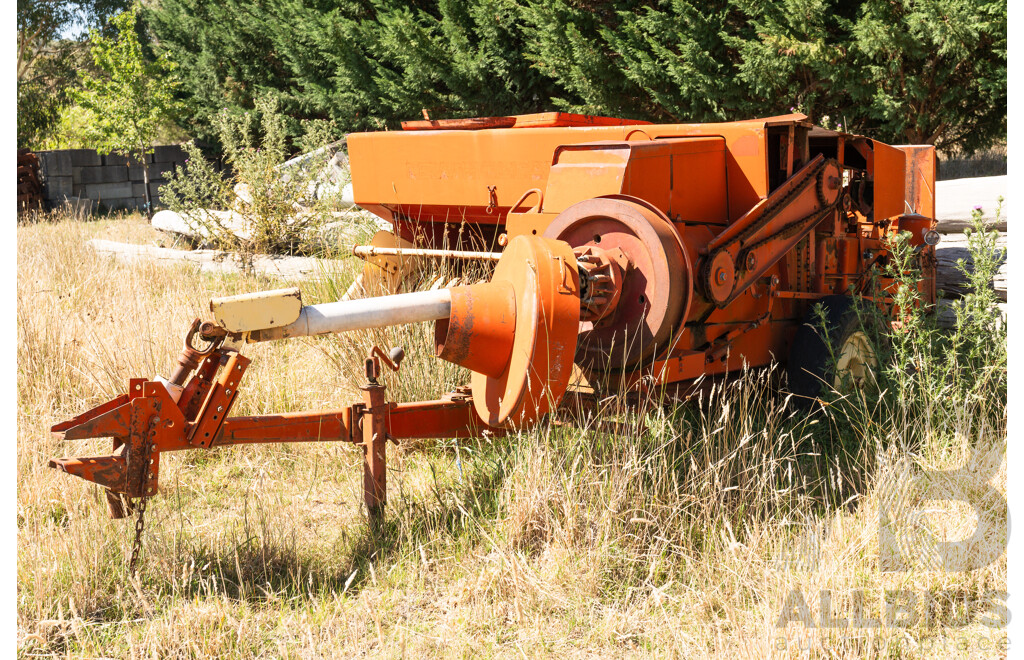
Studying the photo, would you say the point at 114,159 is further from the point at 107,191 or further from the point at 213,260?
the point at 213,260

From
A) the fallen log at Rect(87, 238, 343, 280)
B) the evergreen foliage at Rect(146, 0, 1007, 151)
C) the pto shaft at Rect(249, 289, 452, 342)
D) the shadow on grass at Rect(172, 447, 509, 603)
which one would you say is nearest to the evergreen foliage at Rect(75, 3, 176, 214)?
the evergreen foliage at Rect(146, 0, 1007, 151)

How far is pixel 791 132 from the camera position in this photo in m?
4.37

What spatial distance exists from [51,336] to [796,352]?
430cm

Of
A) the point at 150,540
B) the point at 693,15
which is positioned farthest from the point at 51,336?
the point at 693,15

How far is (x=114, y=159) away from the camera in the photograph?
2014 centimetres

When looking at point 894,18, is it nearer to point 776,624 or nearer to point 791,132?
point 791,132

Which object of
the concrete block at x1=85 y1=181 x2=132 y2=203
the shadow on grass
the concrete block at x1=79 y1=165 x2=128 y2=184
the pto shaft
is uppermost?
the concrete block at x1=79 y1=165 x2=128 y2=184

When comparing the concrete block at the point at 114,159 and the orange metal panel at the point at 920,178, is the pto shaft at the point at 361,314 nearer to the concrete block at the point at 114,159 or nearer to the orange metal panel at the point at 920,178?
the orange metal panel at the point at 920,178

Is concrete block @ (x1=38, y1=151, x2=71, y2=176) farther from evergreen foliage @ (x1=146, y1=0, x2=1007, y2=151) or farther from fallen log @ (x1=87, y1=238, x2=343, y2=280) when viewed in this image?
fallen log @ (x1=87, y1=238, x2=343, y2=280)

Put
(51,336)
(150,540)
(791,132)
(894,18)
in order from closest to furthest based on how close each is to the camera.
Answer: (150,540)
(791,132)
(51,336)
(894,18)

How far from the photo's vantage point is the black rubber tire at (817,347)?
4473 millimetres

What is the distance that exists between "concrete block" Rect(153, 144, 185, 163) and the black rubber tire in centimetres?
1867

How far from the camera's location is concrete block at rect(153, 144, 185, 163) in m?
20.5

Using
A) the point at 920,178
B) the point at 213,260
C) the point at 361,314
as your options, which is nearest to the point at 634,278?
the point at 361,314
